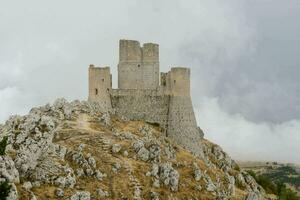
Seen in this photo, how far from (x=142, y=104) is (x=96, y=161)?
30.0 meters

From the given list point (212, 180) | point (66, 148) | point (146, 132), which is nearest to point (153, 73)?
point (146, 132)

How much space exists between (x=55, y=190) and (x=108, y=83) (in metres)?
39.1

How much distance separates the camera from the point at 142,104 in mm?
107062

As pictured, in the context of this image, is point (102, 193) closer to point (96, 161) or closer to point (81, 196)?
point (81, 196)

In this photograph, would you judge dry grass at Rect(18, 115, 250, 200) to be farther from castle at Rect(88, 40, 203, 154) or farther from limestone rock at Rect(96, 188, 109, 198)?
castle at Rect(88, 40, 203, 154)

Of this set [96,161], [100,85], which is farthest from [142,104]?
[96,161]

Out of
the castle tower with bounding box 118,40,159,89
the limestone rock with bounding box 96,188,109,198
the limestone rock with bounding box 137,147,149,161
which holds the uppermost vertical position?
Result: the castle tower with bounding box 118,40,159,89

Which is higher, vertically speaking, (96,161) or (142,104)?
(142,104)

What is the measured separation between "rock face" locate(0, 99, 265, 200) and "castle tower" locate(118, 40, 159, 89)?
6310 millimetres

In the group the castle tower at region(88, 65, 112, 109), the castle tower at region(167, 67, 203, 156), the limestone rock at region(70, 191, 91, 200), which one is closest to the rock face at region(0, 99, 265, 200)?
the limestone rock at region(70, 191, 91, 200)

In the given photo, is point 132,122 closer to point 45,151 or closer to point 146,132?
point 146,132

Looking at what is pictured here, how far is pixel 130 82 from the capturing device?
350 ft

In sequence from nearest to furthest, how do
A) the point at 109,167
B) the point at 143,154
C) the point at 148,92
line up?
the point at 109,167, the point at 143,154, the point at 148,92

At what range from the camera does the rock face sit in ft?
226
